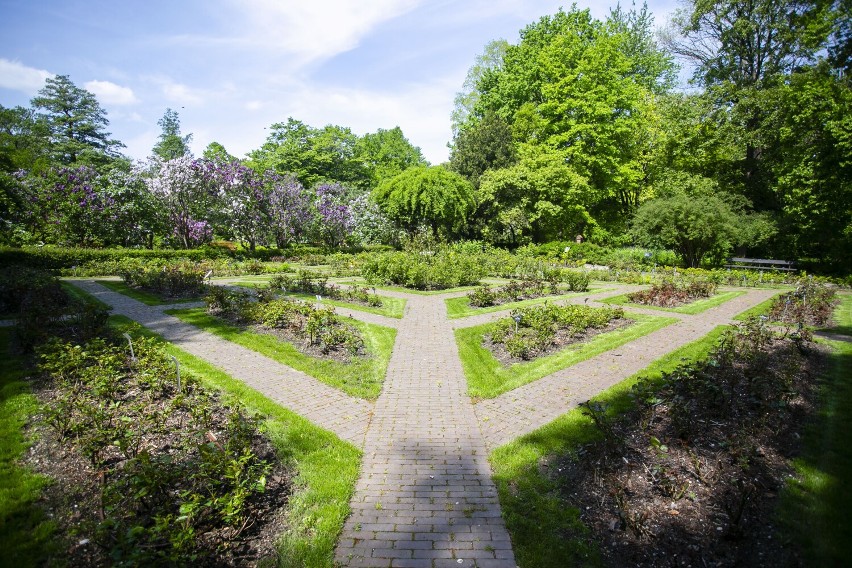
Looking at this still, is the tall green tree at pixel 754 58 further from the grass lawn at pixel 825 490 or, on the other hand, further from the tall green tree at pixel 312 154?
the tall green tree at pixel 312 154

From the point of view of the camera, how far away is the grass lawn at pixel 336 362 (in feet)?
21.4

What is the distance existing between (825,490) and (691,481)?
1270mm

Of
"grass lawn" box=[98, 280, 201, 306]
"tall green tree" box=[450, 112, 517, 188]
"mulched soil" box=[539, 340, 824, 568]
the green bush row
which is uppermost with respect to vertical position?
→ "tall green tree" box=[450, 112, 517, 188]

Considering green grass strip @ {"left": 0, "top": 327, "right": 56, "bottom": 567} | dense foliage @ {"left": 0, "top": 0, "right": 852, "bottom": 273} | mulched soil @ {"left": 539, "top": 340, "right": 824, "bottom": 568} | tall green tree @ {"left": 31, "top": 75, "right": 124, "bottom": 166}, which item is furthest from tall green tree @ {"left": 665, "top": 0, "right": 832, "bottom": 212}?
tall green tree @ {"left": 31, "top": 75, "right": 124, "bottom": 166}

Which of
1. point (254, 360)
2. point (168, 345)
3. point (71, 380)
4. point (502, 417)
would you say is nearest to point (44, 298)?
point (168, 345)

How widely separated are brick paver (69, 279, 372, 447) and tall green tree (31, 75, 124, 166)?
3743 centimetres

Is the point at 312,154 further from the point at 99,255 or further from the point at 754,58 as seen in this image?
the point at 754,58

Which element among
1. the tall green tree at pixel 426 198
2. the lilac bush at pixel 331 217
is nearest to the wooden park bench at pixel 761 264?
the tall green tree at pixel 426 198

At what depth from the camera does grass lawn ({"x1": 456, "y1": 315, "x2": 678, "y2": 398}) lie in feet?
21.6

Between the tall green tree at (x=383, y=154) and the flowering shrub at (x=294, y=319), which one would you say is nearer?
the flowering shrub at (x=294, y=319)

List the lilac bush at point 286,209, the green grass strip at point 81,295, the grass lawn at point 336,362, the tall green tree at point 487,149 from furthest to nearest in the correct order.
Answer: the tall green tree at point 487,149, the lilac bush at point 286,209, the green grass strip at point 81,295, the grass lawn at point 336,362

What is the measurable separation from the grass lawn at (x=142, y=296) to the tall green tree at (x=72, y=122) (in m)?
28.8

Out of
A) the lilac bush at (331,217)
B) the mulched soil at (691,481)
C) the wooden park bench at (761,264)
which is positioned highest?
the lilac bush at (331,217)

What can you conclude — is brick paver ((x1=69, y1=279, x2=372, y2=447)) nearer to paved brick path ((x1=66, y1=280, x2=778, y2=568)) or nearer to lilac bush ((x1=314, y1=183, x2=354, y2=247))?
paved brick path ((x1=66, y1=280, x2=778, y2=568))
